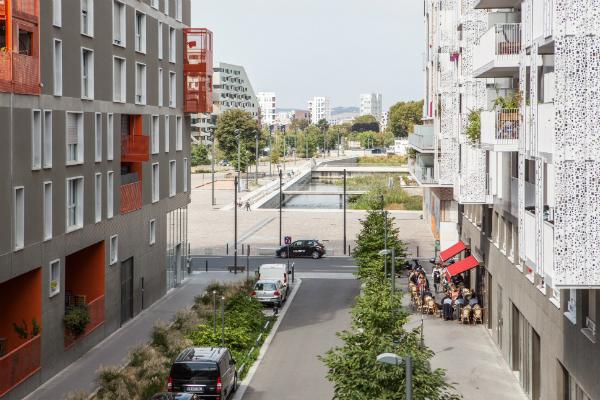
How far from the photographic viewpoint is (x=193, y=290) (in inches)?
1994

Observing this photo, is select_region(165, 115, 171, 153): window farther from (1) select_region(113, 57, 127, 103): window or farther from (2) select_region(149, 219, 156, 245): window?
(1) select_region(113, 57, 127, 103): window

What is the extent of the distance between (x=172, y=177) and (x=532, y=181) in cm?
2520

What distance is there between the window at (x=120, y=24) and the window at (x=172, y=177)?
9600 millimetres

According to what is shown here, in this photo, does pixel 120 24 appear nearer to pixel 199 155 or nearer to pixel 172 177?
pixel 172 177

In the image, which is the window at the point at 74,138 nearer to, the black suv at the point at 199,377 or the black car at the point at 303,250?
the black suv at the point at 199,377

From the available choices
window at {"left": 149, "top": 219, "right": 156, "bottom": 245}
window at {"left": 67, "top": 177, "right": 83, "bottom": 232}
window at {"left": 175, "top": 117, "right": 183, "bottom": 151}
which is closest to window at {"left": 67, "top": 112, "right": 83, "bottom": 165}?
window at {"left": 67, "top": 177, "right": 83, "bottom": 232}

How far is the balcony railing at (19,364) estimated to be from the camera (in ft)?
88.6

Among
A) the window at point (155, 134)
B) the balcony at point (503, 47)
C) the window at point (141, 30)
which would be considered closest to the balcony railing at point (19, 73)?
the balcony at point (503, 47)

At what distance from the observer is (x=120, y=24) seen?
1575 inches

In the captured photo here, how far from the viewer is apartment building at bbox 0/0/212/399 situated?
2878 cm

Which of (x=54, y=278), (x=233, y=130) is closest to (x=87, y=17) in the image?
(x=54, y=278)

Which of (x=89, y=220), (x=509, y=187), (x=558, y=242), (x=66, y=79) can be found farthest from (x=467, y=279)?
(x=558, y=242)

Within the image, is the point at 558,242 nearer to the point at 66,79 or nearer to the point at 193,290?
the point at 66,79

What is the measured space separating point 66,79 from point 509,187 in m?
14.7
